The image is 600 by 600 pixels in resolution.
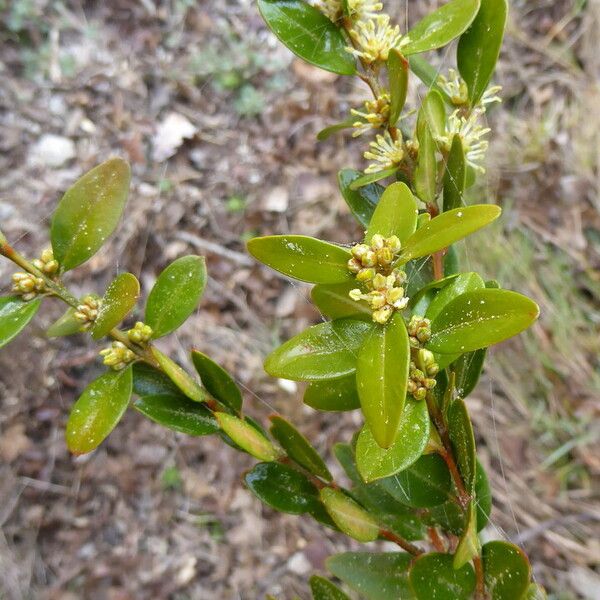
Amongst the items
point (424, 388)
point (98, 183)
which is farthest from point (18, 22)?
point (424, 388)

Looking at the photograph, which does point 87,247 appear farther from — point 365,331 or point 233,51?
point 233,51

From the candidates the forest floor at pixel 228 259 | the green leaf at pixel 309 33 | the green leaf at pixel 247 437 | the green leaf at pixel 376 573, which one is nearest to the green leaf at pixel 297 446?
the green leaf at pixel 247 437

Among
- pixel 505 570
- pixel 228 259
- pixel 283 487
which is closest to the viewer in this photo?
pixel 505 570

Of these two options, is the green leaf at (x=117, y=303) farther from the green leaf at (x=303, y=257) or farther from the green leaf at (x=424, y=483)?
the green leaf at (x=424, y=483)

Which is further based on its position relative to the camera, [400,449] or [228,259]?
[228,259]

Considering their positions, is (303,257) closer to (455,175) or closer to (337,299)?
(337,299)

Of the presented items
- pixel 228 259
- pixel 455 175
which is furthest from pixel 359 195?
pixel 228 259
